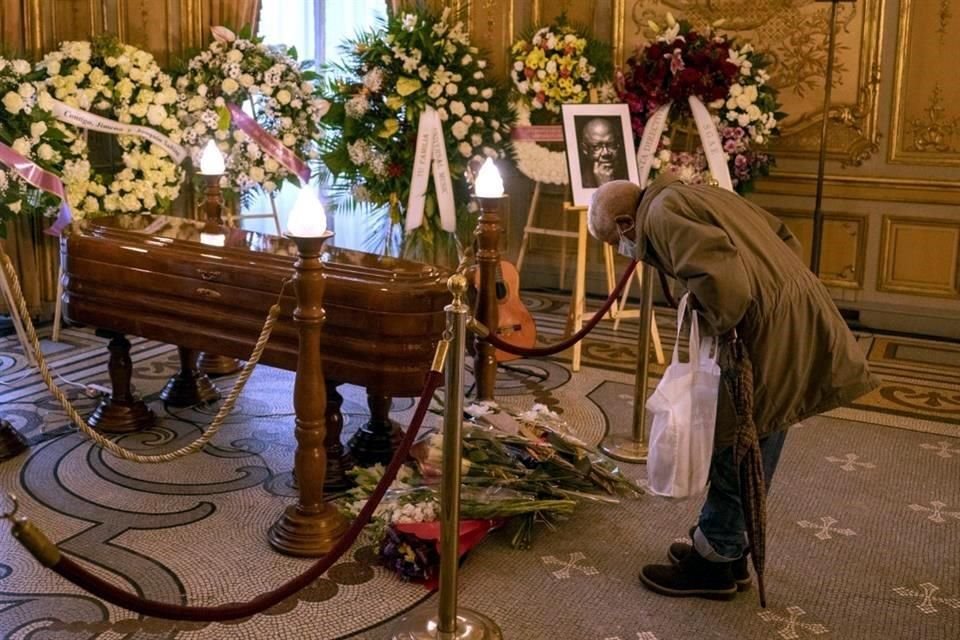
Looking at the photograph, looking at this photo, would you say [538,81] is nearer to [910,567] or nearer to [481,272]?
[481,272]

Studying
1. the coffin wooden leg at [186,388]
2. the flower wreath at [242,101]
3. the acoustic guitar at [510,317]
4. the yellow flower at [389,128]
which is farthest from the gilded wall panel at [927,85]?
the coffin wooden leg at [186,388]

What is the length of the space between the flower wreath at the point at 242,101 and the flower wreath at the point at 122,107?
0.55 feet

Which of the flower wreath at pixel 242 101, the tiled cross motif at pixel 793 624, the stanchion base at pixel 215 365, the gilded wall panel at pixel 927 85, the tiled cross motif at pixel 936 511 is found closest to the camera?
the tiled cross motif at pixel 793 624

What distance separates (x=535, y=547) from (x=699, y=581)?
1.70ft

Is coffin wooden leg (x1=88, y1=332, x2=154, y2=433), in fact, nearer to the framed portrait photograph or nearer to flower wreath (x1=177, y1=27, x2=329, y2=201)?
flower wreath (x1=177, y1=27, x2=329, y2=201)

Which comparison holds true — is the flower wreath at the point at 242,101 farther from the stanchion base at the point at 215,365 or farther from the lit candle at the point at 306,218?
the lit candle at the point at 306,218

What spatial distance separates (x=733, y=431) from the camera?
8.93 ft

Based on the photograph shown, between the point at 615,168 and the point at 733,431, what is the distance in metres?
2.83

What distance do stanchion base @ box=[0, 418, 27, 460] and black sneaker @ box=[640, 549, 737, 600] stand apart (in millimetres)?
2372

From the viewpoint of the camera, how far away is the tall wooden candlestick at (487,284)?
3994 mm

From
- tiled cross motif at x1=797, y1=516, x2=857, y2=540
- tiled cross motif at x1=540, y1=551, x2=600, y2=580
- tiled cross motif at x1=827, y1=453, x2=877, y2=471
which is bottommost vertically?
tiled cross motif at x1=540, y1=551, x2=600, y2=580

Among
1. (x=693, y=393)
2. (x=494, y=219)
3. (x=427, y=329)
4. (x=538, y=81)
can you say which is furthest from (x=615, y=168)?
(x=693, y=393)

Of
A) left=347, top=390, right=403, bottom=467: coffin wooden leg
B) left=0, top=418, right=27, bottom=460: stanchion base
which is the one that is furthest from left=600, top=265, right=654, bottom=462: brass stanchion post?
left=0, top=418, right=27, bottom=460: stanchion base

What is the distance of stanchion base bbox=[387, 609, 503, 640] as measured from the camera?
2.57m
